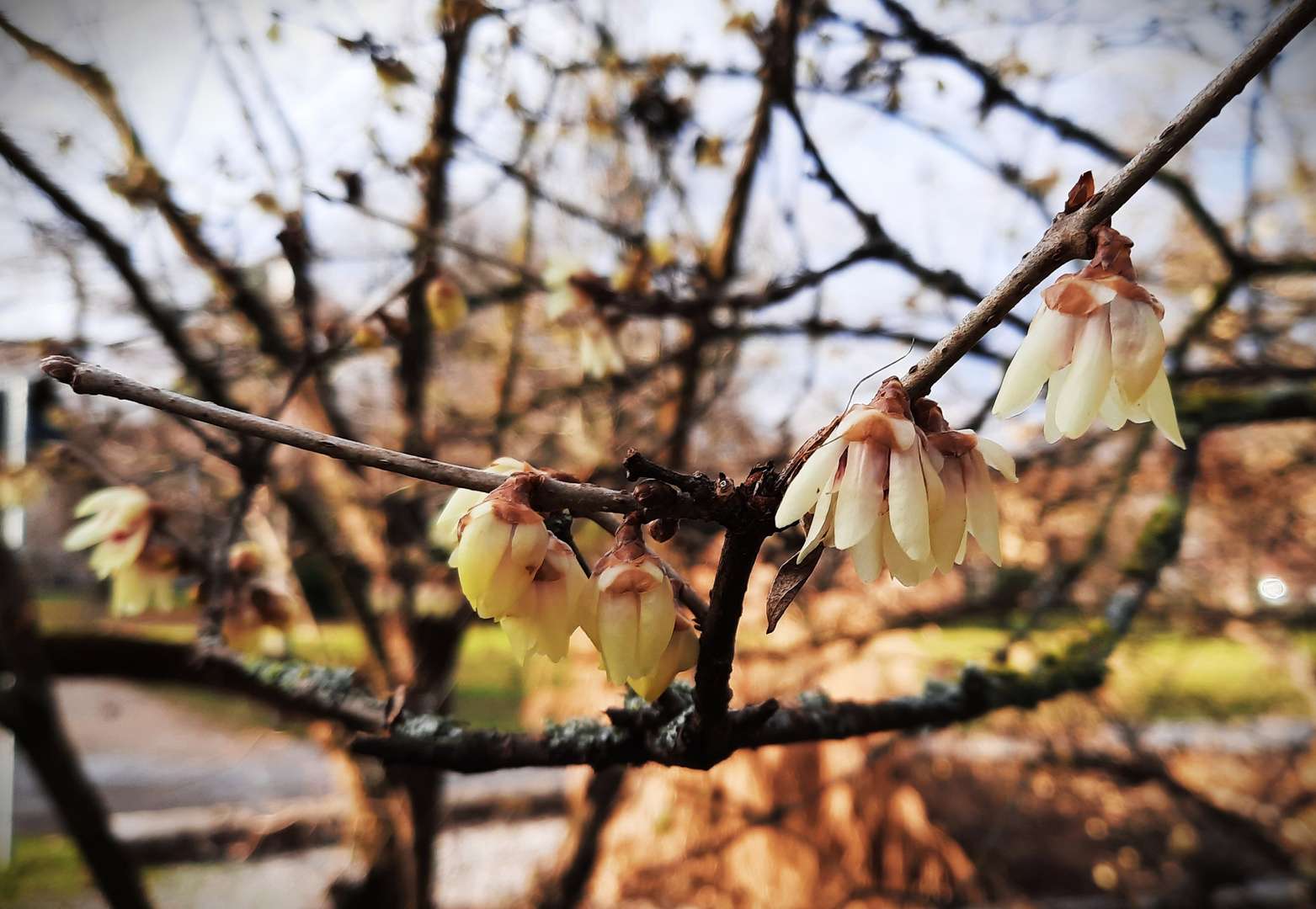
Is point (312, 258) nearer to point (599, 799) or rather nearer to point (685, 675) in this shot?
point (685, 675)

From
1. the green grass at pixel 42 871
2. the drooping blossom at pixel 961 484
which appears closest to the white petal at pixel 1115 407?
the drooping blossom at pixel 961 484

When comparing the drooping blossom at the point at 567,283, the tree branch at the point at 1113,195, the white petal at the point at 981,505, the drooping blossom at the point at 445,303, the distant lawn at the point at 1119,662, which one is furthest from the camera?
the distant lawn at the point at 1119,662

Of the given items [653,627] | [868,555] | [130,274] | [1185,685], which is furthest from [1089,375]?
[1185,685]

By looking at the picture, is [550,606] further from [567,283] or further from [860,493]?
[567,283]

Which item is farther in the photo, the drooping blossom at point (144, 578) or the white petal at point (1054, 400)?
the drooping blossom at point (144, 578)

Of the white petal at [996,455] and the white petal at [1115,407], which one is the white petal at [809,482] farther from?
the white petal at [1115,407]

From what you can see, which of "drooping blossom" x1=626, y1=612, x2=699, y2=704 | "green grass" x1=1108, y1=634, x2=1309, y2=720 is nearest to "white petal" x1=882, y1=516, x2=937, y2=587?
"drooping blossom" x1=626, y1=612, x2=699, y2=704

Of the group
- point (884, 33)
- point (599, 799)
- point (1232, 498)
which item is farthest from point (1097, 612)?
point (884, 33)
